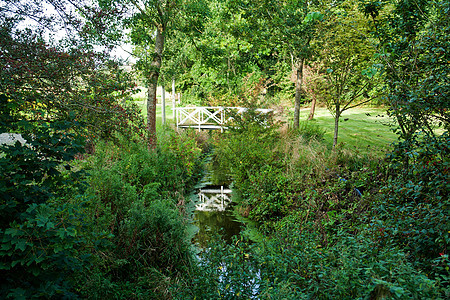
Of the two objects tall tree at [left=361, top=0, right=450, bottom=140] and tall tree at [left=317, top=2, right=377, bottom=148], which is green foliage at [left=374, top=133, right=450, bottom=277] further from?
tall tree at [left=317, top=2, right=377, bottom=148]

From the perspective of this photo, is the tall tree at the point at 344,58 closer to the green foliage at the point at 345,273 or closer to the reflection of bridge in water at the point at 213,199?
the reflection of bridge in water at the point at 213,199

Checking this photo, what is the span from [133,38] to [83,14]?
472 centimetres

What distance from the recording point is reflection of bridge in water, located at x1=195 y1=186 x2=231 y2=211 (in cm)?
779

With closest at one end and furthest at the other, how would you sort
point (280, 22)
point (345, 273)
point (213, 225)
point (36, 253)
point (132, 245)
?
point (36, 253) → point (345, 273) → point (132, 245) → point (213, 225) → point (280, 22)

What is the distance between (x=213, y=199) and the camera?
8438mm

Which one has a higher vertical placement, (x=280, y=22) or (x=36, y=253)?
(x=280, y=22)

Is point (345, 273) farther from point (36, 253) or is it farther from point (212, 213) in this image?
point (212, 213)

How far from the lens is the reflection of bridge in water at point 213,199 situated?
779cm

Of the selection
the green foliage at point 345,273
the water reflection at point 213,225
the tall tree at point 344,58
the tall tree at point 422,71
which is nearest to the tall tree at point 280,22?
the tall tree at point 344,58

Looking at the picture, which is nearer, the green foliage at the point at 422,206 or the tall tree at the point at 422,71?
the green foliage at the point at 422,206

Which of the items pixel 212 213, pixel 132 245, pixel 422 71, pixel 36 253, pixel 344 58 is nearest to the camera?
pixel 36 253

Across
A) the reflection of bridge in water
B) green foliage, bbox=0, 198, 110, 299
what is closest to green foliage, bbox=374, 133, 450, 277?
green foliage, bbox=0, 198, 110, 299

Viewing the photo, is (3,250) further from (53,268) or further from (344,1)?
(344,1)

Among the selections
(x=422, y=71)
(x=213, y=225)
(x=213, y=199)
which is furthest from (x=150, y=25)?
(x=422, y=71)
